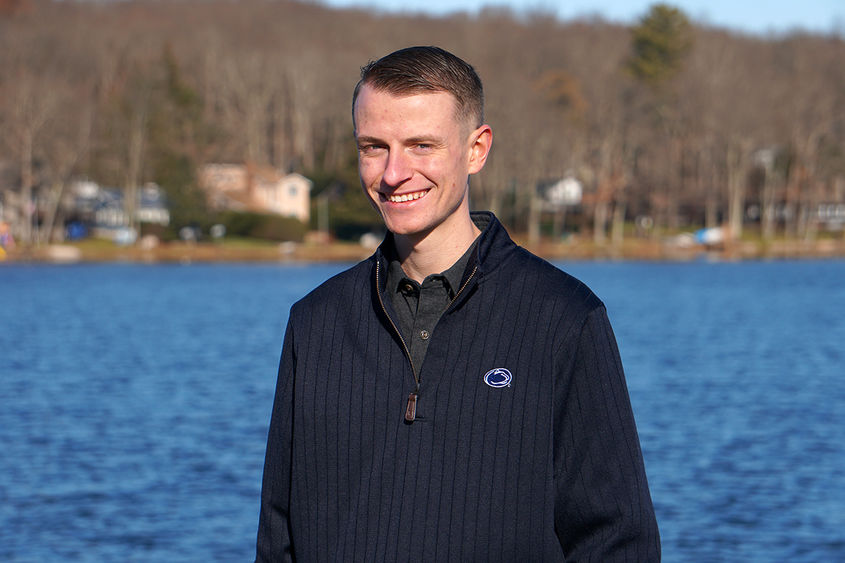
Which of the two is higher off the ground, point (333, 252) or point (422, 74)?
point (422, 74)

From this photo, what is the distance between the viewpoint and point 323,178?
108 meters

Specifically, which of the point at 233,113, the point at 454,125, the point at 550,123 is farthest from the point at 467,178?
the point at 233,113

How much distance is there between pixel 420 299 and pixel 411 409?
0.34 metres

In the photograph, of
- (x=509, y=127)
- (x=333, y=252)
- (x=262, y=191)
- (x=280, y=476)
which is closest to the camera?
(x=280, y=476)

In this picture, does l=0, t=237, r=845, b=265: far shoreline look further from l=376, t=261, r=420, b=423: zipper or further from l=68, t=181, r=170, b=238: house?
l=376, t=261, r=420, b=423: zipper

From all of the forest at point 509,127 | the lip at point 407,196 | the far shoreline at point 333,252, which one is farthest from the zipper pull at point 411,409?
the far shoreline at point 333,252

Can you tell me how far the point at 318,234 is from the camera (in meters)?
102

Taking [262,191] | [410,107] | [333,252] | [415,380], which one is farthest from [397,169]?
[262,191]

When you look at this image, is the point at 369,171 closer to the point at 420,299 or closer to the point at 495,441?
the point at 420,299

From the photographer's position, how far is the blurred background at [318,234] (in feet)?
70.2

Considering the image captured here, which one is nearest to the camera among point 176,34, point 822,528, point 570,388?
point 570,388

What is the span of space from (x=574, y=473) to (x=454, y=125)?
98cm

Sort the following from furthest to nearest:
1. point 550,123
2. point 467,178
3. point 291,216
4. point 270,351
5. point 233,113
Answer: point 233,113 < point 550,123 < point 291,216 < point 270,351 < point 467,178

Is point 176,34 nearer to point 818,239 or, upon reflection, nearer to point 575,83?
point 575,83
